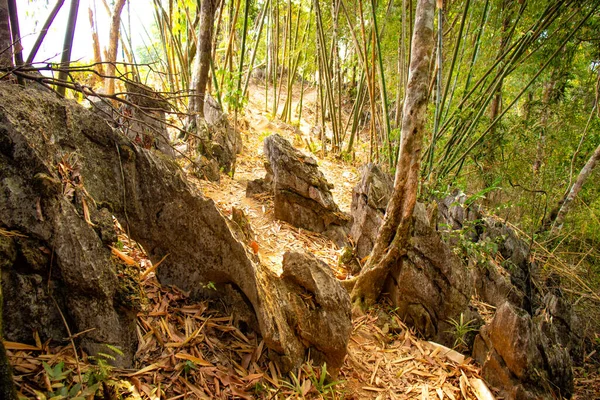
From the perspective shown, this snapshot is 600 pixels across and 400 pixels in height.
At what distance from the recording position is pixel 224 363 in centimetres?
149

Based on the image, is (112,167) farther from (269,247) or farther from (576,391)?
(576,391)

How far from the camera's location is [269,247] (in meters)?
2.89

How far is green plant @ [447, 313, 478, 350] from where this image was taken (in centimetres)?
247

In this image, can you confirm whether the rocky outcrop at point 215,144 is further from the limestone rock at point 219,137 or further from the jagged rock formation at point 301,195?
the jagged rock formation at point 301,195

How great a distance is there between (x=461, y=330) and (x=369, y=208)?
1.20 metres

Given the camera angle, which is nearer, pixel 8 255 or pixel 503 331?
pixel 8 255

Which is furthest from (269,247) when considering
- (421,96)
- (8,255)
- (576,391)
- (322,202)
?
(576,391)

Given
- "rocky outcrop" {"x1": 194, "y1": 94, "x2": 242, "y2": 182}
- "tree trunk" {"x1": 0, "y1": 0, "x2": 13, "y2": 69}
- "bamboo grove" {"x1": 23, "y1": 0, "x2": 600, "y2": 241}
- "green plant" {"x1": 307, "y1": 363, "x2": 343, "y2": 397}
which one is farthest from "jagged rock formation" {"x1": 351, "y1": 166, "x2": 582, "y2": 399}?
"tree trunk" {"x1": 0, "y1": 0, "x2": 13, "y2": 69}

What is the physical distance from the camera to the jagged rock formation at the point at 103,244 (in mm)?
Answer: 1040

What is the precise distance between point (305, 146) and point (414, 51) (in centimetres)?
401

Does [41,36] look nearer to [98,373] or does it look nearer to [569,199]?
[98,373]

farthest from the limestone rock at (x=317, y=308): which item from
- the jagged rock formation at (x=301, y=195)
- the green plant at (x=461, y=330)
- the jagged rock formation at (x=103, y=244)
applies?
the jagged rock formation at (x=301, y=195)

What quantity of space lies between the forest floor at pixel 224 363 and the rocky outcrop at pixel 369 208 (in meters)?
0.37

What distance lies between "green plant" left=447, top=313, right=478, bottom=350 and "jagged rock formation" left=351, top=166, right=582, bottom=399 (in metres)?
0.03
